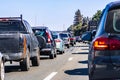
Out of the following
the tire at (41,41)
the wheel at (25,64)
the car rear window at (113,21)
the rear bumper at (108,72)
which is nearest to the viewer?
the rear bumper at (108,72)

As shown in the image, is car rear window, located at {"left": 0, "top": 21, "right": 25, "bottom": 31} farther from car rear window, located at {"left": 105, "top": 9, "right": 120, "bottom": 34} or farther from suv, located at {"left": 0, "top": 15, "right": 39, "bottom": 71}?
car rear window, located at {"left": 105, "top": 9, "right": 120, "bottom": 34}

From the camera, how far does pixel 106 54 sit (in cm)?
758

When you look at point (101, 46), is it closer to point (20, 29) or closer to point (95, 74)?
point (95, 74)

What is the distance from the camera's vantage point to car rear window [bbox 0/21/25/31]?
58.4 ft

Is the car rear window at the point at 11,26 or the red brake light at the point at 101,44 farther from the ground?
the car rear window at the point at 11,26

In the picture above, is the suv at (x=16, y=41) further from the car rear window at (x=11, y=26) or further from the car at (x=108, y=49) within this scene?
the car at (x=108, y=49)

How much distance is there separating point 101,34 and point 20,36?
8624 millimetres

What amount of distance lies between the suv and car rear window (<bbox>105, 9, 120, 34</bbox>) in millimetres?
8299

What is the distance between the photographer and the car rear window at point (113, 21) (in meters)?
7.85

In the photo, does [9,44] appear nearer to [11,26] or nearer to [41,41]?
[11,26]

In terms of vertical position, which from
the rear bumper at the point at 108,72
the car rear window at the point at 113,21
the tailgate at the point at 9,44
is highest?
the car rear window at the point at 113,21

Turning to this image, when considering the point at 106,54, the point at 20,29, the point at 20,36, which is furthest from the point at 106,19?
the point at 20,29

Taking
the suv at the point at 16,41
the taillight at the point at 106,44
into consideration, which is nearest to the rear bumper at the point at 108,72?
the taillight at the point at 106,44

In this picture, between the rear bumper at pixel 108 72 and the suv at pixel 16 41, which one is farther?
the suv at pixel 16 41
